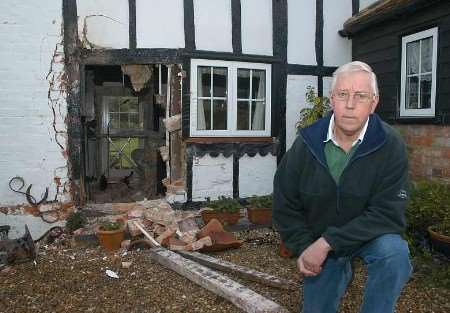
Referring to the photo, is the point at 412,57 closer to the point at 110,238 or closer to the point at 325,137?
the point at 325,137

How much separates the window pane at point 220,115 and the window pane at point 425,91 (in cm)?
289

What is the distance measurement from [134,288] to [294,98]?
4.26 m

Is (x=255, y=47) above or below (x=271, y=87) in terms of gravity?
above

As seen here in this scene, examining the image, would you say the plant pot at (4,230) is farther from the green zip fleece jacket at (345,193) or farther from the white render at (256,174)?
the green zip fleece jacket at (345,193)

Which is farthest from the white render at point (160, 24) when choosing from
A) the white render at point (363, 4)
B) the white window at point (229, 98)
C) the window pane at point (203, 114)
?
the white render at point (363, 4)

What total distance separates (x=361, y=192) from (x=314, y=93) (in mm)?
4884

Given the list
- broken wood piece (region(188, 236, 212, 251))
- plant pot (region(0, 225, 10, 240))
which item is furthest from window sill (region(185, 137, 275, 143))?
plant pot (region(0, 225, 10, 240))

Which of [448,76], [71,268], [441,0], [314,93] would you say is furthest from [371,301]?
[314,93]

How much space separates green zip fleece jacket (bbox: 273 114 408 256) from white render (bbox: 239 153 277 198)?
4231 millimetres

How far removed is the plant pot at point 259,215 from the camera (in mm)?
5715

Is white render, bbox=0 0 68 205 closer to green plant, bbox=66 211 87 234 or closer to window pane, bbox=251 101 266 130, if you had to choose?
green plant, bbox=66 211 87 234

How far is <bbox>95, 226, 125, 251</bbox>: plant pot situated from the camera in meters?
4.88

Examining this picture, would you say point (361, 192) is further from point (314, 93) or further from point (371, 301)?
point (314, 93)

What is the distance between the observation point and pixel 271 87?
6566 millimetres
